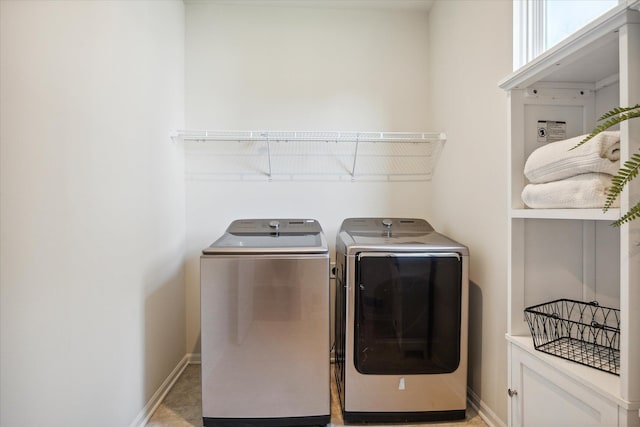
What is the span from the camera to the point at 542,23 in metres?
1.48

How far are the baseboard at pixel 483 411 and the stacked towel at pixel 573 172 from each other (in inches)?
50.2

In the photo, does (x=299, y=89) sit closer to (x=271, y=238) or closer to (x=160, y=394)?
(x=271, y=238)

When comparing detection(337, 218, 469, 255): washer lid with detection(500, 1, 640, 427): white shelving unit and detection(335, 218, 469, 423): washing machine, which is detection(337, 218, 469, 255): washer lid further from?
detection(500, 1, 640, 427): white shelving unit

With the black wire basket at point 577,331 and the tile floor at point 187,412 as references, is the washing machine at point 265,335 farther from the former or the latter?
the black wire basket at point 577,331

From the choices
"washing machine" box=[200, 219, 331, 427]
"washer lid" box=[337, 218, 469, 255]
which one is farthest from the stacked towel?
"washing machine" box=[200, 219, 331, 427]

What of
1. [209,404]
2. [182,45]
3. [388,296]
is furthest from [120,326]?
[182,45]

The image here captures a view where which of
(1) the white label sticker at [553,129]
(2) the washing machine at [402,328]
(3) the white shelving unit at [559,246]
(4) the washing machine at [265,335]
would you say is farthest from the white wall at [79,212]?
(1) the white label sticker at [553,129]

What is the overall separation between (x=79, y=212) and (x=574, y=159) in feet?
5.76

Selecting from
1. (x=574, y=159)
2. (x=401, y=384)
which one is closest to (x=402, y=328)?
(x=401, y=384)

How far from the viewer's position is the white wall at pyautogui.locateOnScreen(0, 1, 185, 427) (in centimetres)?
108

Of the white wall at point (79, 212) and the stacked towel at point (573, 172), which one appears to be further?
the white wall at point (79, 212)

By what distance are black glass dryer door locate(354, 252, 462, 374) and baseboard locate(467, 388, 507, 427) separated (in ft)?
1.04

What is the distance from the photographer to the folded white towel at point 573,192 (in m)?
0.89

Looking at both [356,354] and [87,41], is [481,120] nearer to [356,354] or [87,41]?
[356,354]
